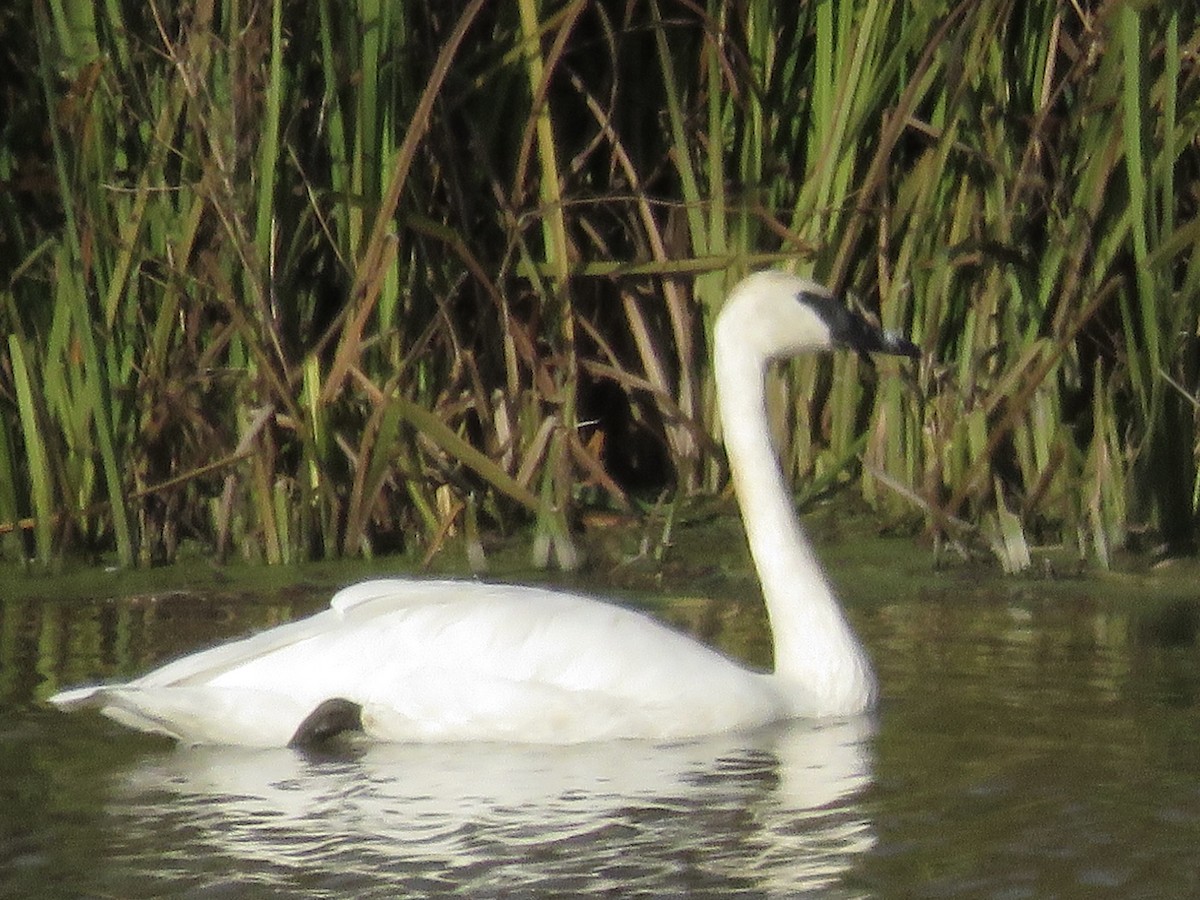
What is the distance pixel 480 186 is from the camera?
7.57 meters

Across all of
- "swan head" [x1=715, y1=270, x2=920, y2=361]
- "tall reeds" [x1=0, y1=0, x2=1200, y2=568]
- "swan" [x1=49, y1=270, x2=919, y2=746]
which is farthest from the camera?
"tall reeds" [x1=0, y1=0, x2=1200, y2=568]

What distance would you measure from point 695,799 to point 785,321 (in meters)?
1.57

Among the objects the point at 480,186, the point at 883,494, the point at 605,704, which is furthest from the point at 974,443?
the point at 605,704

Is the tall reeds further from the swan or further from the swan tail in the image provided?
the swan tail

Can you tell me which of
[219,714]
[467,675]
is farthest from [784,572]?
[219,714]

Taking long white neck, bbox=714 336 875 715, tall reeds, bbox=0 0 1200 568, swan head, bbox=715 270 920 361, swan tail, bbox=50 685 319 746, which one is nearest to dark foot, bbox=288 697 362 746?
swan tail, bbox=50 685 319 746

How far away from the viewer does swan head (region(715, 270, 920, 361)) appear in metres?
6.09

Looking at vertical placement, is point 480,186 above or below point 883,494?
above

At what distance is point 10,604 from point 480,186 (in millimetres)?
1761

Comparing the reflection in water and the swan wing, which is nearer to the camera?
the reflection in water

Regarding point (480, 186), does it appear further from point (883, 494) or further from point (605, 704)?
point (605, 704)

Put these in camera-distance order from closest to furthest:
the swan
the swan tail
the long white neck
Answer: the swan tail, the swan, the long white neck

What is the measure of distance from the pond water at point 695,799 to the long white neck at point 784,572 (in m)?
0.10

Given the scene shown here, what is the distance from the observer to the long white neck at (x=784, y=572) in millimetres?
5707
